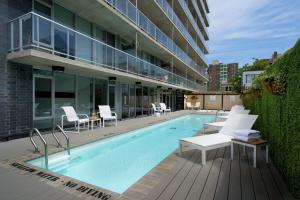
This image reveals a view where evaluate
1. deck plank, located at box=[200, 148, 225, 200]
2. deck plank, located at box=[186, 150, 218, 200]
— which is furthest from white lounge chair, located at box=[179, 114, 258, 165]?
deck plank, located at box=[200, 148, 225, 200]

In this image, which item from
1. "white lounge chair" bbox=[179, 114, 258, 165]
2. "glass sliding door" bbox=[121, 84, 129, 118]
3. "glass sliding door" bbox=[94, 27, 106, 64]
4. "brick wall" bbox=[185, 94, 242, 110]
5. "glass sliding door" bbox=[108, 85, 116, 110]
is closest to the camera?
"white lounge chair" bbox=[179, 114, 258, 165]

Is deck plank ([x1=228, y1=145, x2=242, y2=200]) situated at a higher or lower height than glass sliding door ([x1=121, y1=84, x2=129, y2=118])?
lower

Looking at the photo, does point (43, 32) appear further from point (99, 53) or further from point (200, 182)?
point (200, 182)

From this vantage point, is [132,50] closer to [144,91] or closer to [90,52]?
[144,91]

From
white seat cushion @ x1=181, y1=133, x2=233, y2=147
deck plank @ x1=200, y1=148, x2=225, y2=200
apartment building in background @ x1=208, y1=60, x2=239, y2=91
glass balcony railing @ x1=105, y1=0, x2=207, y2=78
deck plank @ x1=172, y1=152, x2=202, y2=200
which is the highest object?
apartment building in background @ x1=208, y1=60, x2=239, y2=91

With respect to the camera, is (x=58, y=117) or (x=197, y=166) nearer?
(x=197, y=166)

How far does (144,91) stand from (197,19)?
21119 mm

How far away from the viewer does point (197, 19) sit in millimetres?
33031

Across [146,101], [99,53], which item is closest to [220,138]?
[99,53]

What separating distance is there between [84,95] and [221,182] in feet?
28.2

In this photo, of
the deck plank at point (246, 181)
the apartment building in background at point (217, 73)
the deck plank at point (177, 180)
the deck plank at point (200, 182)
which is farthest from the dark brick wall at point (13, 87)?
the apartment building in background at point (217, 73)

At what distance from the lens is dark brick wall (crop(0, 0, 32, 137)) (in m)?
6.71

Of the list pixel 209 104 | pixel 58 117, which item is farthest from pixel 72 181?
pixel 209 104

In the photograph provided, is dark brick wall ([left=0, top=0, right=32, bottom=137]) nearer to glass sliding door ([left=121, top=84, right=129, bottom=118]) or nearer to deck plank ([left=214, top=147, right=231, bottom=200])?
deck plank ([left=214, top=147, right=231, bottom=200])
